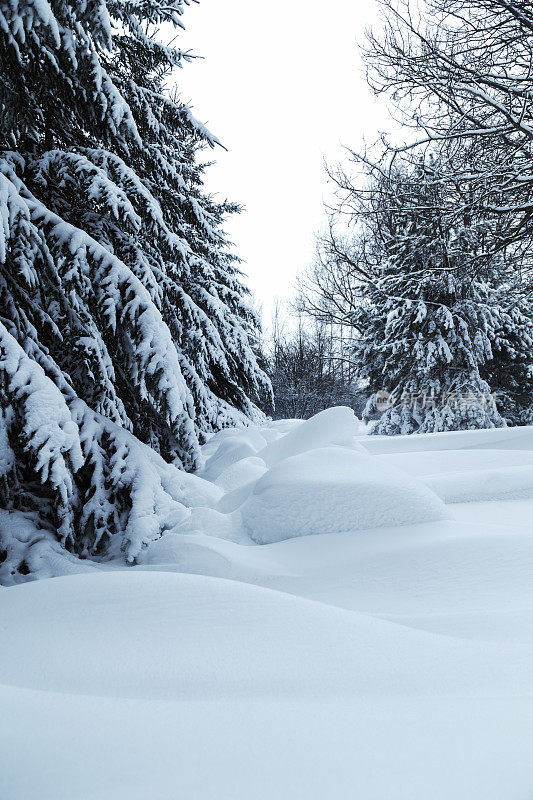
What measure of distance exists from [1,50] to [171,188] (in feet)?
7.07

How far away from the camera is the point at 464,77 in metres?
6.14

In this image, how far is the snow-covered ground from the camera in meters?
0.91

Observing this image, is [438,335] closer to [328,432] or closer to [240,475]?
[328,432]

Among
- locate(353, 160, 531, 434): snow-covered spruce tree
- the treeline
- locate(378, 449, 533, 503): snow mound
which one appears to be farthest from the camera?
locate(353, 160, 531, 434): snow-covered spruce tree

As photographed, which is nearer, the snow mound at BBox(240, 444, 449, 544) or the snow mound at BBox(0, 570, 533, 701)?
the snow mound at BBox(0, 570, 533, 701)

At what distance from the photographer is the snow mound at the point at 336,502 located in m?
2.67

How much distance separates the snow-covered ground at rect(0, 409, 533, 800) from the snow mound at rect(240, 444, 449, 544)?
2 centimetres

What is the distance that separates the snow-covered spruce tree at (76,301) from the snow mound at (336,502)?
0.62 metres

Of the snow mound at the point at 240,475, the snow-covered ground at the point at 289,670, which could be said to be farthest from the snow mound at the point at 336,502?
the snow mound at the point at 240,475

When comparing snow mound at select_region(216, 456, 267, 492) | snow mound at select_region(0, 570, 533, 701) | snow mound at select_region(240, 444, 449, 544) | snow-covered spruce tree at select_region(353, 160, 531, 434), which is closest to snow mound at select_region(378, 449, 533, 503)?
snow mound at select_region(240, 444, 449, 544)

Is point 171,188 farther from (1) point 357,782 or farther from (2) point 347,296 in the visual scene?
(2) point 347,296

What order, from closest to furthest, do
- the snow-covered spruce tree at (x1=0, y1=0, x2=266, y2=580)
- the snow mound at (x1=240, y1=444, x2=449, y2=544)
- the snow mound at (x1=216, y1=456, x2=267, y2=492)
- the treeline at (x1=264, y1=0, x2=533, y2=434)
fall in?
the snow-covered spruce tree at (x1=0, y1=0, x2=266, y2=580), the snow mound at (x1=240, y1=444, x2=449, y2=544), the snow mound at (x1=216, y1=456, x2=267, y2=492), the treeline at (x1=264, y1=0, x2=533, y2=434)

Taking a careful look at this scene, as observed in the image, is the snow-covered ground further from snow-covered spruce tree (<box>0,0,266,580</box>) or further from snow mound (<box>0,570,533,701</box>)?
snow-covered spruce tree (<box>0,0,266,580</box>)

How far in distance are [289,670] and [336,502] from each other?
4.87 feet
